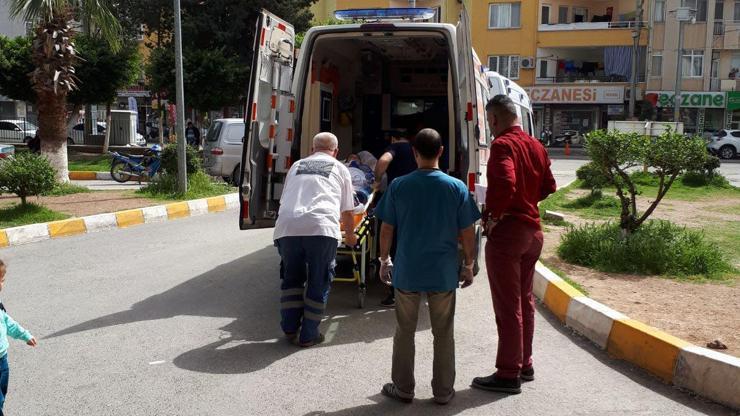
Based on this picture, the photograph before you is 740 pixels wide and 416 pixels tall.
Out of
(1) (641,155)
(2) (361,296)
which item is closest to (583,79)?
(1) (641,155)

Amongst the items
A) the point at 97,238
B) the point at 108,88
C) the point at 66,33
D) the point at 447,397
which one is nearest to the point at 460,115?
the point at 447,397

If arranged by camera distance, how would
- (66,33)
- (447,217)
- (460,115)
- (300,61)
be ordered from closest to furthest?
(447,217), (460,115), (300,61), (66,33)

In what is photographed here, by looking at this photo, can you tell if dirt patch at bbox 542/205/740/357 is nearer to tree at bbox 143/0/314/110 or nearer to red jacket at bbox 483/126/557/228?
red jacket at bbox 483/126/557/228

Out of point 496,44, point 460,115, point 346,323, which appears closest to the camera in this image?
point 346,323

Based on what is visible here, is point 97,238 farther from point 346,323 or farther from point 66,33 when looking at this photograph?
point 66,33

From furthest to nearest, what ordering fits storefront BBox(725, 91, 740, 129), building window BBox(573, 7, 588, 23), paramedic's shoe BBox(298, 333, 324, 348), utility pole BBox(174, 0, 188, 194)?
building window BBox(573, 7, 588, 23) < storefront BBox(725, 91, 740, 129) < utility pole BBox(174, 0, 188, 194) < paramedic's shoe BBox(298, 333, 324, 348)

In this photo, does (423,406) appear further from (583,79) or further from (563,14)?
(563,14)

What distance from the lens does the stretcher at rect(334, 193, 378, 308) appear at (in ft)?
20.3

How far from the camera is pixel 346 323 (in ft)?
19.6

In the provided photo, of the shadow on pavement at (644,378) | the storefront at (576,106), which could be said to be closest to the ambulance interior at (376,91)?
the shadow on pavement at (644,378)

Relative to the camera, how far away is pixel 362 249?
20.3ft

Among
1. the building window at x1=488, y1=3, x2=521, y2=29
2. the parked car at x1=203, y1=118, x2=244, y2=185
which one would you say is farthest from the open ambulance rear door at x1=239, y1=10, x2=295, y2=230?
the building window at x1=488, y1=3, x2=521, y2=29

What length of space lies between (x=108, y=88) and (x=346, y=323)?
21.9 meters

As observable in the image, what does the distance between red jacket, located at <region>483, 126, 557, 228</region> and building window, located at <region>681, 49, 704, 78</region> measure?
41456mm
